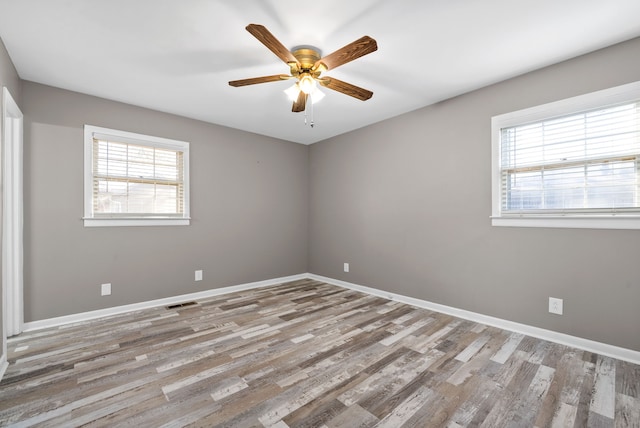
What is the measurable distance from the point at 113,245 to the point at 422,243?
12.4 feet

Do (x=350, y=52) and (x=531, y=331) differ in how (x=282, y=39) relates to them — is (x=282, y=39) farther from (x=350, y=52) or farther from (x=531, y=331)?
(x=531, y=331)

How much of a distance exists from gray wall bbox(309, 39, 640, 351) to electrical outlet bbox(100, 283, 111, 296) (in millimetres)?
3097

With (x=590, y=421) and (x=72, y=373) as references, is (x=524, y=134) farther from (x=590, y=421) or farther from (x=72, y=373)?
(x=72, y=373)

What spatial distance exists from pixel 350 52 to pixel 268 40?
57 cm

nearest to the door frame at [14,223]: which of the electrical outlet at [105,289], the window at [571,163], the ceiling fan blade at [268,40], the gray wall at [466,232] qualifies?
the electrical outlet at [105,289]

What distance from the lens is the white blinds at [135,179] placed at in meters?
3.35

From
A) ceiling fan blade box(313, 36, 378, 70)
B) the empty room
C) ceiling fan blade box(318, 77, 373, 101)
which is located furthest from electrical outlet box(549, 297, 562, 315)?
ceiling fan blade box(313, 36, 378, 70)

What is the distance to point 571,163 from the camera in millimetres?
2570

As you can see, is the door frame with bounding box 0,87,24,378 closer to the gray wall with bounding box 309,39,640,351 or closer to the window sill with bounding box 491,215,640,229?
the gray wall with bounding box 309,39,640,351

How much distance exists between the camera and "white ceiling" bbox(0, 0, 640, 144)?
1.94 meters

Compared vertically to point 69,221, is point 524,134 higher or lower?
higher

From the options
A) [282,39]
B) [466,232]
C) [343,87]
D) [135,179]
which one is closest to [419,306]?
[466,232]

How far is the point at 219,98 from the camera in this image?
335 cm

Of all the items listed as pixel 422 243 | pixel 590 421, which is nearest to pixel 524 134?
pixel 422 243
